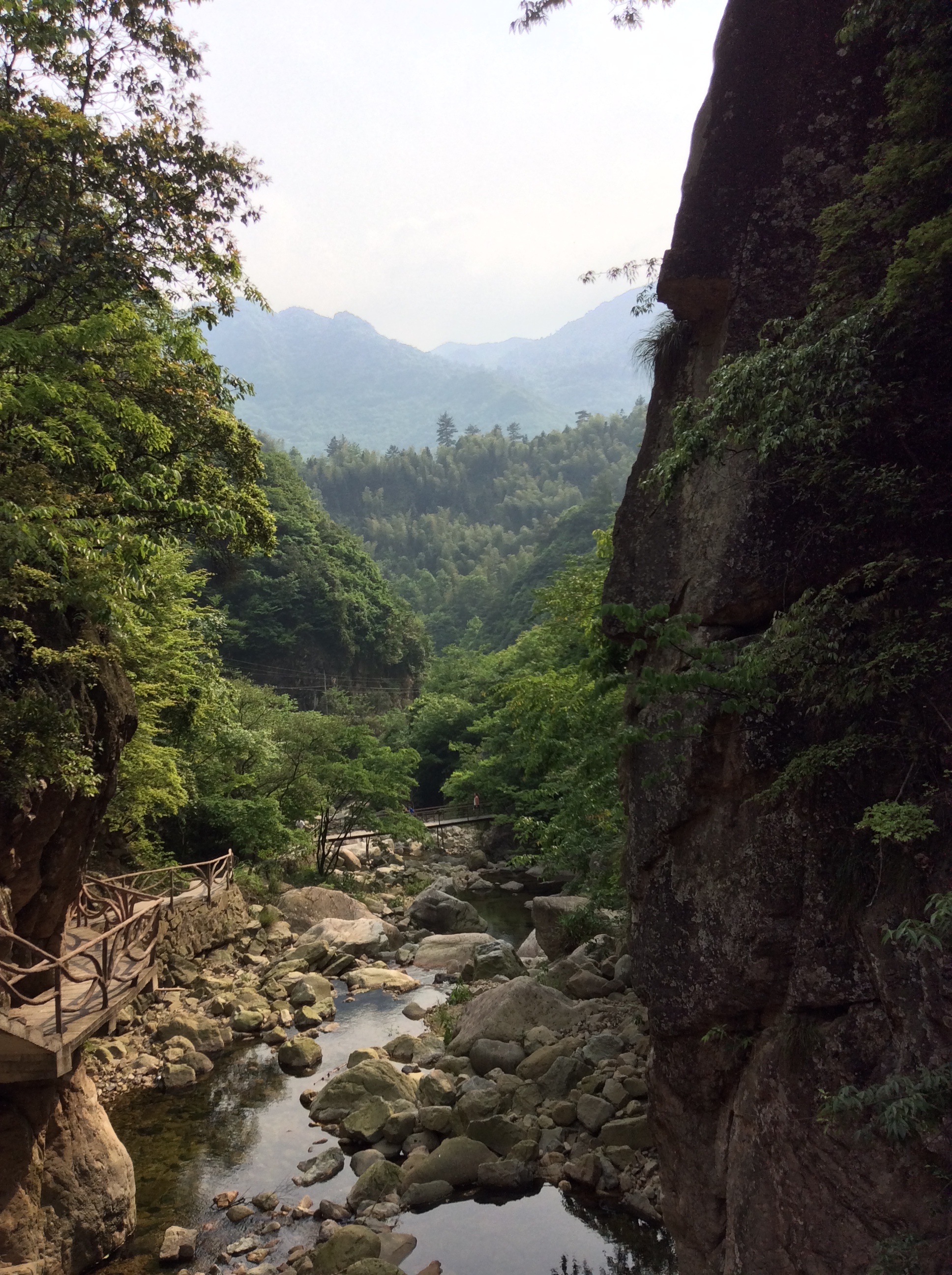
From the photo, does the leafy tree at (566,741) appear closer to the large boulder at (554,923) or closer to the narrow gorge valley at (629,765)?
the narrow gorge valley at (629,765)

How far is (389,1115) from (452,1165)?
58.2 inches

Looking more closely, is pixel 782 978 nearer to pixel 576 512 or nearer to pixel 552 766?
pixel 552 766

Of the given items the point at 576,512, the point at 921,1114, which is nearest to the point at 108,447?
the point at 921,1114

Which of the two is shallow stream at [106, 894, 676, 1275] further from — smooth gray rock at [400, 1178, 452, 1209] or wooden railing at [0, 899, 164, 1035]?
wooden railing at [0, 899, 164, 1035]

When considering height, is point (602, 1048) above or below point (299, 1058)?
above

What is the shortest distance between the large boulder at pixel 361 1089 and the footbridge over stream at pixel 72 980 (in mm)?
3351

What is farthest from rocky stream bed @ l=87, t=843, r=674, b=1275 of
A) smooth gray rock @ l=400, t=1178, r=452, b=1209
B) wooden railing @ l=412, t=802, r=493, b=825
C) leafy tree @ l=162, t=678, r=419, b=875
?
wooden railing @ l=412, t=802, r=493, b=825

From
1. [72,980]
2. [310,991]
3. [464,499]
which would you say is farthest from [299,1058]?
[464,499]

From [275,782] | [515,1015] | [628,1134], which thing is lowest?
[628,1134]

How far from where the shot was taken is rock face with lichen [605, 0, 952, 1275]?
5.35 m

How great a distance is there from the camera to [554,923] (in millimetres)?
17125

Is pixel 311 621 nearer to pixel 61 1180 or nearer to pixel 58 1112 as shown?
pixel 58 1112

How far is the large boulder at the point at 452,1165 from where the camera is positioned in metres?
10.2

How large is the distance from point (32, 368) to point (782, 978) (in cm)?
789
